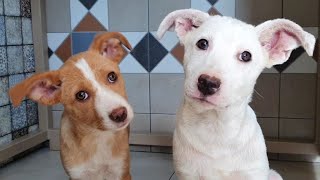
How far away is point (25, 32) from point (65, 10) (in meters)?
0.23

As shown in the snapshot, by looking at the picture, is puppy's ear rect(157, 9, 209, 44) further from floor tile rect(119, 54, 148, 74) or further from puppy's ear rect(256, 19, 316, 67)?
floor tile rect(119, 54, 148, 74)

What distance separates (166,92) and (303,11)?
0.74 metres

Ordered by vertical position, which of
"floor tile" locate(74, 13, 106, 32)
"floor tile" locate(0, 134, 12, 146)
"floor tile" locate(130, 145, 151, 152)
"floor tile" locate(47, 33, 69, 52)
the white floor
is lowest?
the white floor

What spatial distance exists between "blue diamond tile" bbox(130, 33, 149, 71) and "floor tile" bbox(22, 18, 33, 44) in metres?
0.53

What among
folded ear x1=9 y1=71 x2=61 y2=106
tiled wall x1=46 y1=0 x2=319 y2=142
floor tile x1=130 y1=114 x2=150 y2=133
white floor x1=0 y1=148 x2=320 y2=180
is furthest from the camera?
floor tile x1=130 y1=114 x2=150 y2=133

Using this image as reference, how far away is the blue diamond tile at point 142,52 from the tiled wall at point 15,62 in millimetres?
533

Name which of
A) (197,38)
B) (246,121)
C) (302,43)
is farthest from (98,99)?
(302,43)

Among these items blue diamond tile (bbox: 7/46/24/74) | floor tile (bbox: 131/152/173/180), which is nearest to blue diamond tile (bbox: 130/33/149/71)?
floor tile (bbox: 131/152/173/180)

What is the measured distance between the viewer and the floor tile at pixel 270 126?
6.28ft

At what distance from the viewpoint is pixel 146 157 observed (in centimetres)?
198

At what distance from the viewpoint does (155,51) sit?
6.53 ft

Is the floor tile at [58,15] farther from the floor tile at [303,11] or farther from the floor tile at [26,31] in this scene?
the floor tile at [303,11]

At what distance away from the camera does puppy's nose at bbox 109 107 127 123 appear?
1.16 meters

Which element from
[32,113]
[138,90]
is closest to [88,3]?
[138,90]
